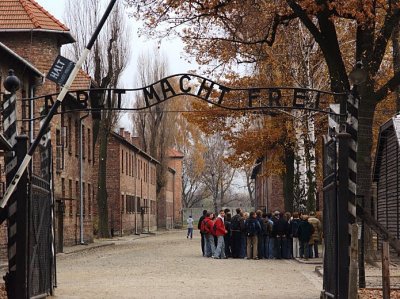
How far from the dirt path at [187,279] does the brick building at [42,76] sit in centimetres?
884

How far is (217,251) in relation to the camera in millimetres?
34250

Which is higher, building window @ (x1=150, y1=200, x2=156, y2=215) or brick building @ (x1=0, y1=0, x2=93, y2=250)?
brick building @ (x1=0, y1=0, x2=93, y2=250)

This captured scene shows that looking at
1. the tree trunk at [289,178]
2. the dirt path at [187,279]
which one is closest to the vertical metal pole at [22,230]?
the dirt path at [187,279]

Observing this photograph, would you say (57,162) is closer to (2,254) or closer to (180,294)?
(2,254)

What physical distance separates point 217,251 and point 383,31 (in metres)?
13.4

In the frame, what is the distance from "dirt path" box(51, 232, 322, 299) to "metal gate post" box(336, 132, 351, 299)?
422cm

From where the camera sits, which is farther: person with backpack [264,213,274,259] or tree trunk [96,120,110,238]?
tree trunk [96,120,110,238]

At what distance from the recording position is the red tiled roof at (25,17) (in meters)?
41.1

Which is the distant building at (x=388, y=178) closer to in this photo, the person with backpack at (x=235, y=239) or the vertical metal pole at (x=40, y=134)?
the person with backpack at (x=235, y=239)

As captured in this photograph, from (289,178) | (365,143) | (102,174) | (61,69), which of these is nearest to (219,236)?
(289,178)

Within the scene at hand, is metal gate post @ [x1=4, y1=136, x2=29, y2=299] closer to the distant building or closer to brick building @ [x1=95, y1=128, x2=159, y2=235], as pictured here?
the distant building

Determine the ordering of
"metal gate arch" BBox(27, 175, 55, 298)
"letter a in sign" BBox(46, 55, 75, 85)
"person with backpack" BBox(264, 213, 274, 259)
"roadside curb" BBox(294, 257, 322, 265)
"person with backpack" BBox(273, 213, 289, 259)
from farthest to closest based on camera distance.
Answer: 1. "person with backpack" BBox(264, 213, 274, 259)
2. "person with backpack" BBox(273, 213, 289, 259)
3. "roadside curb" BBox(294, 257, 322, 265)
4. "metal gate arch" BBox(27, 175, 55, 298)
5. "letter a in sign" BBox(46, 55, 75, 85)

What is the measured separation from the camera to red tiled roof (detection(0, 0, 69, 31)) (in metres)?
41.1

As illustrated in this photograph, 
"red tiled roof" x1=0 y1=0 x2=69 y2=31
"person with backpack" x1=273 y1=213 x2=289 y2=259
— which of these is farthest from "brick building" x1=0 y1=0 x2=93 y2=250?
"person with backpack" x1=273 y1=213 x2=289 y2=259
